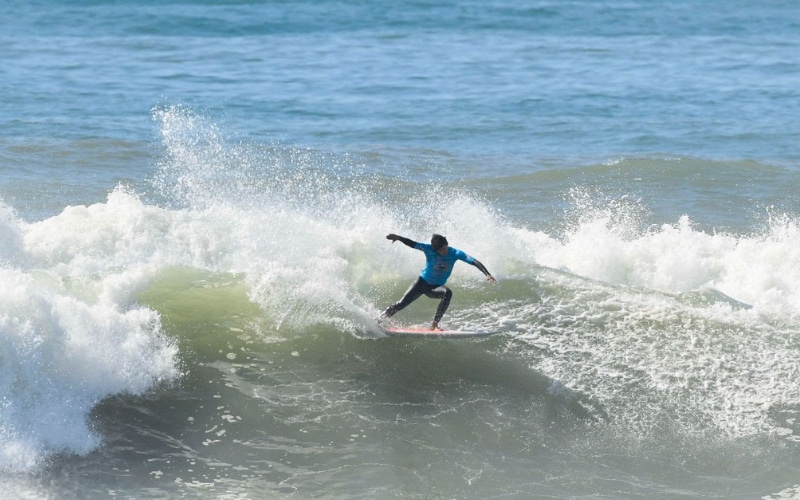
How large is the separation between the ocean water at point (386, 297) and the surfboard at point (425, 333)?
0.14m

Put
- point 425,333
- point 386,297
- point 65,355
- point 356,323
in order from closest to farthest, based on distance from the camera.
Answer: point 65,355 < point 425,333 < point 356,323 < point 386,297

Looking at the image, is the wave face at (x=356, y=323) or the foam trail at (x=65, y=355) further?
the wave face at (x=356, y=323)

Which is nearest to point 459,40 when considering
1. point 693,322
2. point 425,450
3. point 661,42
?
point 661,42

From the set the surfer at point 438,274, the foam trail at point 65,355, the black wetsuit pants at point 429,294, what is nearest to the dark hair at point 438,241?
the surfer at point 438,274

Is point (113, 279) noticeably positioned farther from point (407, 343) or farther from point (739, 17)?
point (739, 17)

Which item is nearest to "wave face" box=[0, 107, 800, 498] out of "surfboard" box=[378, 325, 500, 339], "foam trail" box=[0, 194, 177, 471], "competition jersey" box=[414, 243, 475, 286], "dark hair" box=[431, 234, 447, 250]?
"foam trail" box=[0, 194, 177, 471]

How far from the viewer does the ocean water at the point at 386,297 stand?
33.0 feet

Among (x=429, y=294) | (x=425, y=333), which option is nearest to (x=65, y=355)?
(x=425, y=333)

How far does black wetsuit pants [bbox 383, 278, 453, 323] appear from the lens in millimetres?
11891

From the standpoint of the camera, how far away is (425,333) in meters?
11.8

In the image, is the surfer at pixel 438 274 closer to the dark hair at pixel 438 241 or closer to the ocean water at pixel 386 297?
the dark hair at pixel 438 241

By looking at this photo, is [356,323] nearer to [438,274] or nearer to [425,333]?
[425,333]

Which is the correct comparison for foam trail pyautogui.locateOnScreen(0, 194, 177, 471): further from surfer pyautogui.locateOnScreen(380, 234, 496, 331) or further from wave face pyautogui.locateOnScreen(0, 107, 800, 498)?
surfer pyautogui.locateOnScreen(380, 234, 496, 331)

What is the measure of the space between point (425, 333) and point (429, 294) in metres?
0.47
